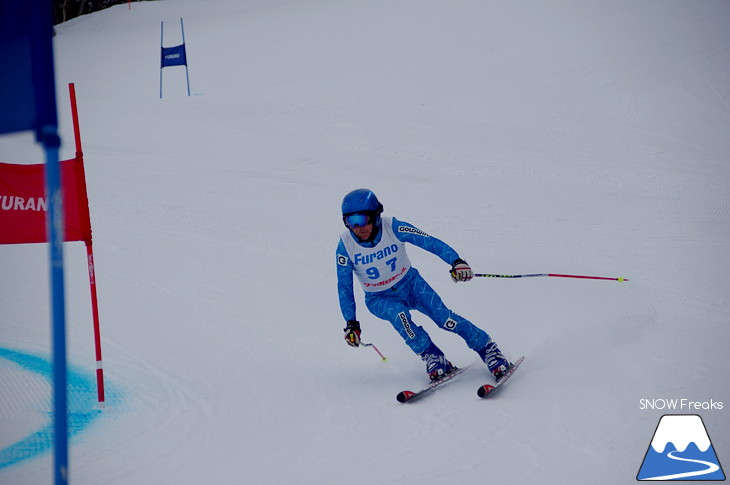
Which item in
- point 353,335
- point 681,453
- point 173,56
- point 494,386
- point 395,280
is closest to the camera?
point 681,453

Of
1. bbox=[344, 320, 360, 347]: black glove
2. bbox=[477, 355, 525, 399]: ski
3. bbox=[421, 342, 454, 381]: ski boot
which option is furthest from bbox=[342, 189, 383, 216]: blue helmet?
bbox=[477, 355, 525, 399]: ski

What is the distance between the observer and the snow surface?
168 inches

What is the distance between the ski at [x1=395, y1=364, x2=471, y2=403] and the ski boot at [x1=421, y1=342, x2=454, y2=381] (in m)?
0.03

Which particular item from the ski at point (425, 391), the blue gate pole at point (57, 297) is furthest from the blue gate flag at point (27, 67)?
the ski at point (425, 391)

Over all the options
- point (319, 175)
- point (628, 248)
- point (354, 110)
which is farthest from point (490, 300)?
point (354, 110)

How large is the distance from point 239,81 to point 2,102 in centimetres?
1792

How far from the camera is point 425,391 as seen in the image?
491 centimetres

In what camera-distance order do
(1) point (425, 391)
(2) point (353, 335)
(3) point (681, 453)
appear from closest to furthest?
1. (3) point (681, 453)
2. (1) point (425, 391)
3. (2) point (353, 335)

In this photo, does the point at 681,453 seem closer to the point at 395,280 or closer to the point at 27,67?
the point at 395,280

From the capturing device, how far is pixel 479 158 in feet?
40.0

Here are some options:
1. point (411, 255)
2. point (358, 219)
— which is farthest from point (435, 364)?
point (411, 255)

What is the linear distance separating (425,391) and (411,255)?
3.83 metres

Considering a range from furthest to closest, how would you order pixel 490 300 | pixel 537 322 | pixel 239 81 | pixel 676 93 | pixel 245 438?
pixel 239 81
pixel 676 93
pixel 490 300
pixel 537 322
pixel 245 438

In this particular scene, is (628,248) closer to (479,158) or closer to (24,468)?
(479,158)
